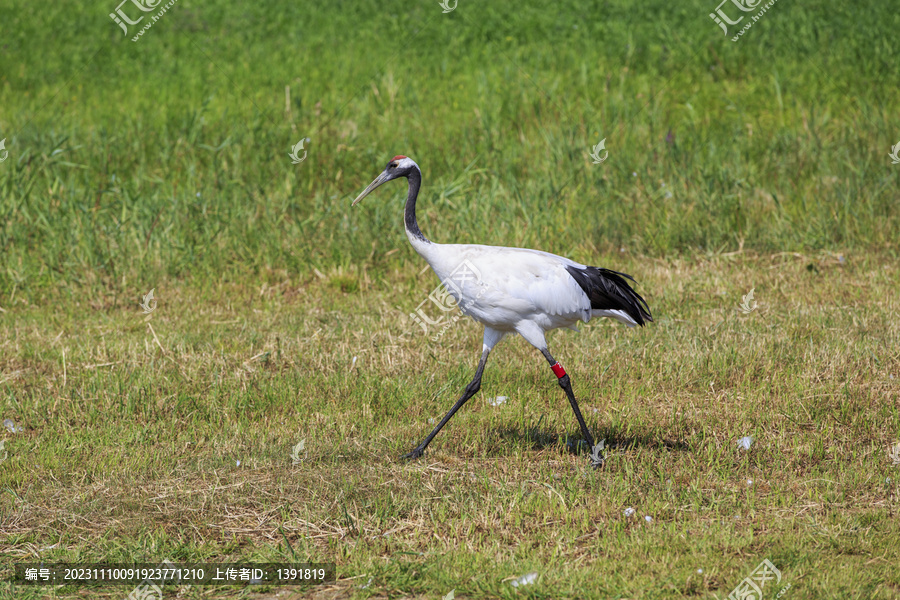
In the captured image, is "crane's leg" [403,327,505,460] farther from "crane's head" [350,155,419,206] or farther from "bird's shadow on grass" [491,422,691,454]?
"crane's head" [350,155,419,206]

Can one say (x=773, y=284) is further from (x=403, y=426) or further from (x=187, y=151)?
(x=187, y=151)

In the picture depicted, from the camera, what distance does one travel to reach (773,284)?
7.56 m

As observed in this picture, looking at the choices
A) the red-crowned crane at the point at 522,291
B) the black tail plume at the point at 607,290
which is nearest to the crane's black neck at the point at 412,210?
the red-crowned crane at the point at 522,291

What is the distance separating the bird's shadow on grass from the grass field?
2 cm

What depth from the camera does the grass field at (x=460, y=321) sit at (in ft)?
14.0

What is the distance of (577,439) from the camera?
5.38 meters

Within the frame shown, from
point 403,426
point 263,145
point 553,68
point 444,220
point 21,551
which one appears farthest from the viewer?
point 553,68

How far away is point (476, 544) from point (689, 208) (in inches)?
201

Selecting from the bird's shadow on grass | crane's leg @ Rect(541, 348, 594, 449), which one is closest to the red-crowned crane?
crane's leg @ Rect(541, 348, 594, 449)

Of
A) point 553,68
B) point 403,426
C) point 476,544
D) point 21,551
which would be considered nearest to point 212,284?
point 403,426

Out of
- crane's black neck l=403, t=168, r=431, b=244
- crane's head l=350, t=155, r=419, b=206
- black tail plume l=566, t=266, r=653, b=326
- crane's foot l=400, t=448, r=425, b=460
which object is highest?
crane's head l=350, t=155, r=419, b=206

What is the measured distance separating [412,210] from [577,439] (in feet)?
5.20

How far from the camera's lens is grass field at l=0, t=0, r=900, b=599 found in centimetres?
425

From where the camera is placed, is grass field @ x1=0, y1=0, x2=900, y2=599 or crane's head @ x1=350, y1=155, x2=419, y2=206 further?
crane's head @ x1=350, y1=155, x2=419, y2=206
